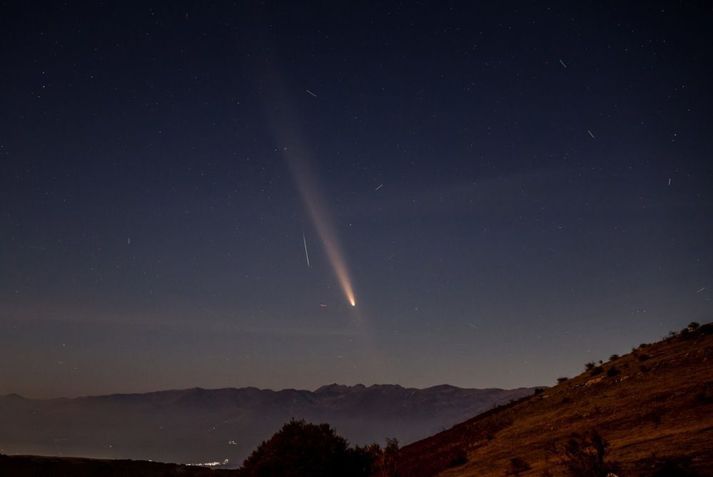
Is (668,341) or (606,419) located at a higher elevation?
(668,341)

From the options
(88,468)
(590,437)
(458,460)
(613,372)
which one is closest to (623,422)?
(590,437)

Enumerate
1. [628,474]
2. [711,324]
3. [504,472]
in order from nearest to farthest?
[628,474] < [504,472] < [711,324]

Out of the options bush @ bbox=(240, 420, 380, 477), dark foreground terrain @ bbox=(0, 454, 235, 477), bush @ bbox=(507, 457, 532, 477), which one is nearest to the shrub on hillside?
bush @ bbox=(507, 457, 532, 477)

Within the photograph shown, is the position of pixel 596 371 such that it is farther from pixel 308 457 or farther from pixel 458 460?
pixel 308 457

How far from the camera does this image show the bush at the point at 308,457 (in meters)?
Answer: 19.6

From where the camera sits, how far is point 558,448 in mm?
17141

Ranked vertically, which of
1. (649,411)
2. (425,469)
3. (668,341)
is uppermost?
(668,341)

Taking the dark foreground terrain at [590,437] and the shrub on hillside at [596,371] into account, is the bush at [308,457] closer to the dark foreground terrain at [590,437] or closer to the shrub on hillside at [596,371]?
the dark foreground terrain at [590,437]

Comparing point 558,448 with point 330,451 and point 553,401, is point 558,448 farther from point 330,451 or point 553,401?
point 553,401

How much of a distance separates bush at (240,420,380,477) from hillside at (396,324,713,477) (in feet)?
12.8

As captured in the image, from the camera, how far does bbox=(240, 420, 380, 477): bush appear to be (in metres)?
19.6

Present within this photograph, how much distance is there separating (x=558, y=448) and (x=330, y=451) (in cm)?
908

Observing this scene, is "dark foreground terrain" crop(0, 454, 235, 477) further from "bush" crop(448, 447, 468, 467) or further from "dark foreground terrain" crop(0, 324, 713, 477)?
"bush" crop(448, 447, 468, 467)

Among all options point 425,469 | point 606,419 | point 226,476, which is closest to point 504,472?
point 606,419
